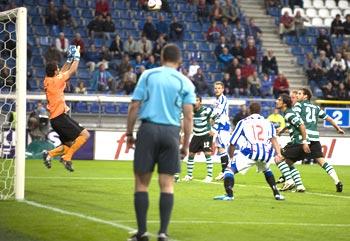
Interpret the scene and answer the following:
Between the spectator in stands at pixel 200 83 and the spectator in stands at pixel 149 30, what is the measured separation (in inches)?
90.6

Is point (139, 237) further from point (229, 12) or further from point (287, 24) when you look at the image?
point (287, 24)

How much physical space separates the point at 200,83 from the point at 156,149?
944 inches

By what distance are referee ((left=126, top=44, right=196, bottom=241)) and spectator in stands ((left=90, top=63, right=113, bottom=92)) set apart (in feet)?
72.7

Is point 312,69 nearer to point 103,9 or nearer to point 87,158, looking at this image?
point 103,9

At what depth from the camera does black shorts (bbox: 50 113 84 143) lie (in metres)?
18.4

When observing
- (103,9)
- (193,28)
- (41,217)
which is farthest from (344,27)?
(41,217)

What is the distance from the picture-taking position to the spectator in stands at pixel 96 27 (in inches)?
1383

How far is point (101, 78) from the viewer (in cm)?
3300

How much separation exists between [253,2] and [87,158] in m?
13.5

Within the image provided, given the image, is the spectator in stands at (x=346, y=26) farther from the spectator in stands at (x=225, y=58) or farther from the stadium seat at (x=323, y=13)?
the spectator in stands at (x=225, y=58)

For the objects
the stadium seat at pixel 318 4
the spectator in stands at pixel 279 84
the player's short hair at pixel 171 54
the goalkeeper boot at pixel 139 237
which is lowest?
the spectator in stands at pixel 279 84

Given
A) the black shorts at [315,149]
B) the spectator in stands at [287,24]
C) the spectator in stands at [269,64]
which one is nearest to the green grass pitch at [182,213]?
the black shorts at [315,149]

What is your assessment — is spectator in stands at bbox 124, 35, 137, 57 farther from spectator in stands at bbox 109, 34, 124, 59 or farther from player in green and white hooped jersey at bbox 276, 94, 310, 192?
player in green and white hooped jersey at bbox 276, 94, 310, 192

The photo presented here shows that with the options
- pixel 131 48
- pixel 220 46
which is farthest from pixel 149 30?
pixel 220 46
